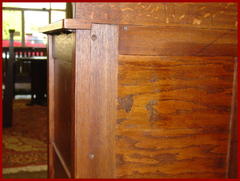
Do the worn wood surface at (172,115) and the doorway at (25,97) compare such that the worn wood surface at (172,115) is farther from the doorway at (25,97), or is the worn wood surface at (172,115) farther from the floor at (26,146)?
the floor at (26,146)

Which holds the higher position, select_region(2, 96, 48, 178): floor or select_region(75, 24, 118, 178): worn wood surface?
select_region(75, 24, 118, 178): worn wood surface

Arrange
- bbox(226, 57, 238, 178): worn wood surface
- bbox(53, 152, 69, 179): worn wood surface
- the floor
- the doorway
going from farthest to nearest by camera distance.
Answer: the doorway
the floor
bbox(53, 152, 69, 179): worn wood surface
bbox(226, 57, 238, 178): worn wood surface

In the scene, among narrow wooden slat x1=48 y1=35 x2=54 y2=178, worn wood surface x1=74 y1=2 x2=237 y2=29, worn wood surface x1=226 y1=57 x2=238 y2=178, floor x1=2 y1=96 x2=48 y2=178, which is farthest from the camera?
floor x1=2 y1=96 x2=48 y2=178

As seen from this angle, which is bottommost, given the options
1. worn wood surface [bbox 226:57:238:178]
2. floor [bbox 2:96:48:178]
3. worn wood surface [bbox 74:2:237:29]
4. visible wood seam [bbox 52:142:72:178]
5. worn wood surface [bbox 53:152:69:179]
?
floor [bbox 2:96:48:178]

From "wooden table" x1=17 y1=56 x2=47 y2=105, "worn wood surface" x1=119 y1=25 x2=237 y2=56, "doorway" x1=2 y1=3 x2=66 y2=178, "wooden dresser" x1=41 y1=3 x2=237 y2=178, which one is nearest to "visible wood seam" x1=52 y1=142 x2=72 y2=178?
"wooden dresser" x1=41 y1=3 x2=237 y2=178

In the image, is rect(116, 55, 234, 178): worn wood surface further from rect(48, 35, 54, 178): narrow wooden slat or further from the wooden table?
the wooden table

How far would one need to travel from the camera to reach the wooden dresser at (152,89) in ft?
3.40

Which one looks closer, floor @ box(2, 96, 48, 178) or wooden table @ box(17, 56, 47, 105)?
floor @ box(2, 96, 48, 178)

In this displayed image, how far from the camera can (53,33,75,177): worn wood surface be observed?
4.06 ft

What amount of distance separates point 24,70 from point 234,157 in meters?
5.84

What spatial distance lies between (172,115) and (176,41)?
0.24 metres

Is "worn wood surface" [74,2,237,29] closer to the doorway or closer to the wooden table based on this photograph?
the doorway

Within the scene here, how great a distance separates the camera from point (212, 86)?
117 centimetres

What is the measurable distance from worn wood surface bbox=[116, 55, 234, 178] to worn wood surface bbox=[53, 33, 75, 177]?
0.20 metres
